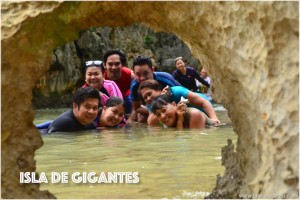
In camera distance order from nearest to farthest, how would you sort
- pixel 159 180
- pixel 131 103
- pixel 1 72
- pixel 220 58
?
pixel 1 72 → pixel 220 58 → pixel 159 180 → pixel 131 103

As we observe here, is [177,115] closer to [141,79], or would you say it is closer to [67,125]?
[141,79]

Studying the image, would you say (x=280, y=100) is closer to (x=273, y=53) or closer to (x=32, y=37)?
(x=273, y=53)

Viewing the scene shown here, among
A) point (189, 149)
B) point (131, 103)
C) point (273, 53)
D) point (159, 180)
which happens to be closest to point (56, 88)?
point (131, 103)

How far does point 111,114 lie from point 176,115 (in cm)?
98

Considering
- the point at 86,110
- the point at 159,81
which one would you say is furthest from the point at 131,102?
the point at 86,110

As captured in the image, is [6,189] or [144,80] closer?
[6,189]

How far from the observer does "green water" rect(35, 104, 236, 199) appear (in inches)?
115

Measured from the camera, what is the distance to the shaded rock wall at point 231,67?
2.17m

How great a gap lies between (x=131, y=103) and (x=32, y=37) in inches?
270

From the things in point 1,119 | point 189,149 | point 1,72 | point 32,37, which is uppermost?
point 32,37

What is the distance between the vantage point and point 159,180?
323 cm

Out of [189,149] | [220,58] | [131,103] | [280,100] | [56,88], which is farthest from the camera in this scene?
[56,88]

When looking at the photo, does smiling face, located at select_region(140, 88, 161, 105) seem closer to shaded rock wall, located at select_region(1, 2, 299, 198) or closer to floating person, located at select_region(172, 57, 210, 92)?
floating person, located at select_region(172, 57, 210, 92)

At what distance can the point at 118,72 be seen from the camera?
9.26 metres
